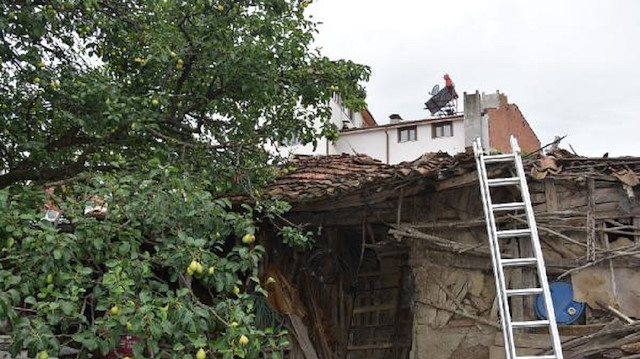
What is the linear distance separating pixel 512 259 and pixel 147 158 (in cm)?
334

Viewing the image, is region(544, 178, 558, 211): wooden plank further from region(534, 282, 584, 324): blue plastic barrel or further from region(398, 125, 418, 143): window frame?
region(398, 125, 418, 143): window frame

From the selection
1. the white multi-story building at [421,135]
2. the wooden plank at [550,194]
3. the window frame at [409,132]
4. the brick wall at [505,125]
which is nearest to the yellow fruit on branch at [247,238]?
the wooden plank at [550,194]

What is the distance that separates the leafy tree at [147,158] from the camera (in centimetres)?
384

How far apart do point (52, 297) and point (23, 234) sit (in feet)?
1.48

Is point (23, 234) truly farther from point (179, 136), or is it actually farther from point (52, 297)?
point (179, 136)

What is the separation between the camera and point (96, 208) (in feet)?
15.7

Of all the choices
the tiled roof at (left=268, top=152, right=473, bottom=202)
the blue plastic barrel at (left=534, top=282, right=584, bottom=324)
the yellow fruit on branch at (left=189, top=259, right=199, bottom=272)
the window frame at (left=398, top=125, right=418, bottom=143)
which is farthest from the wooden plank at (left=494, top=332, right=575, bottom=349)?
the window frame at (left=398, top=125, right=418, bottom=143)

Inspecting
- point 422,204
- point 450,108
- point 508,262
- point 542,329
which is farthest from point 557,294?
point 450,108

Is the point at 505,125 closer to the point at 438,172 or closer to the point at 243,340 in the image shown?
the point at 438,172

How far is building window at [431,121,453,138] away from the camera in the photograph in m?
24.6

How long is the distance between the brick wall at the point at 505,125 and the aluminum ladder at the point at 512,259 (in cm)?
1735

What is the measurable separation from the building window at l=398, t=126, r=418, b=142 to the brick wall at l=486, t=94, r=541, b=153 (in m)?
3.05

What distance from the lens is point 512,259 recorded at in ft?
17.0

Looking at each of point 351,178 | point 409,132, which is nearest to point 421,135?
point 409,132
